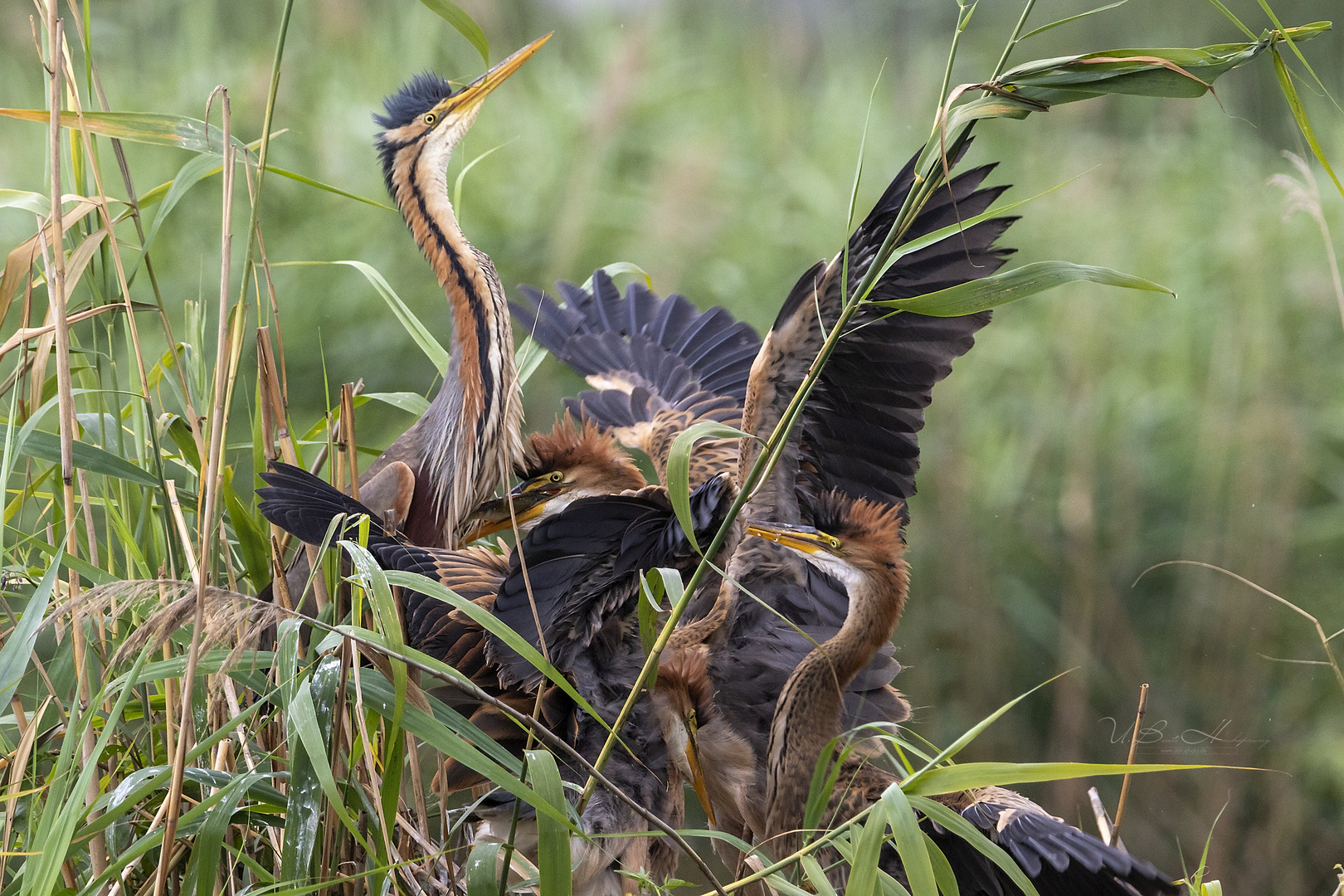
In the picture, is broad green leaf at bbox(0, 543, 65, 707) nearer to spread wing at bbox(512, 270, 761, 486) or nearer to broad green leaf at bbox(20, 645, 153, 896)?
broad green leaf at bbox(20, 645, 153, 896)

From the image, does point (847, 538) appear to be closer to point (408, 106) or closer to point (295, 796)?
point (295, 796)

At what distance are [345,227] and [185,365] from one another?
783mm

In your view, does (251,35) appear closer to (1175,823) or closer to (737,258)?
(737,258)

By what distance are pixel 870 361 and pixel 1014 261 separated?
70cm

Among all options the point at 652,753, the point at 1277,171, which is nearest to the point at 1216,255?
the point at 1277,171

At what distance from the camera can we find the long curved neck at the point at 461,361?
950 mm

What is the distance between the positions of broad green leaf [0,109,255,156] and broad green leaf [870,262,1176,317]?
0.43m

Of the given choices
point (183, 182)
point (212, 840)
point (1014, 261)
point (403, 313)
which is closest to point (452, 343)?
point (403, 313)

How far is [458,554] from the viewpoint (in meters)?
0.84

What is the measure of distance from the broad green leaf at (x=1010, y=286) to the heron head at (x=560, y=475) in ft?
1.49

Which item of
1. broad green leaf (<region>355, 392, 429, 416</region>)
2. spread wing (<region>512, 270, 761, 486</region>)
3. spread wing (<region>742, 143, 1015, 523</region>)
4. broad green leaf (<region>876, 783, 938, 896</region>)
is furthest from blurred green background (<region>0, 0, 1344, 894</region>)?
broad green leaf (<region>876, 783, 938, 896</region>)

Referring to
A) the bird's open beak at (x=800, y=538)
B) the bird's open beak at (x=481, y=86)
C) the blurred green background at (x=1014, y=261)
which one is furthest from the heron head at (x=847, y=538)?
the blurred green background at (x=1014, y=261)

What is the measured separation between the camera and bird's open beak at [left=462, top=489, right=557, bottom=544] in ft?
2.98

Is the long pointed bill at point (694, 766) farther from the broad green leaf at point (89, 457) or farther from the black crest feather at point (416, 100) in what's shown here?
the black crest feather at point (416, 100)
